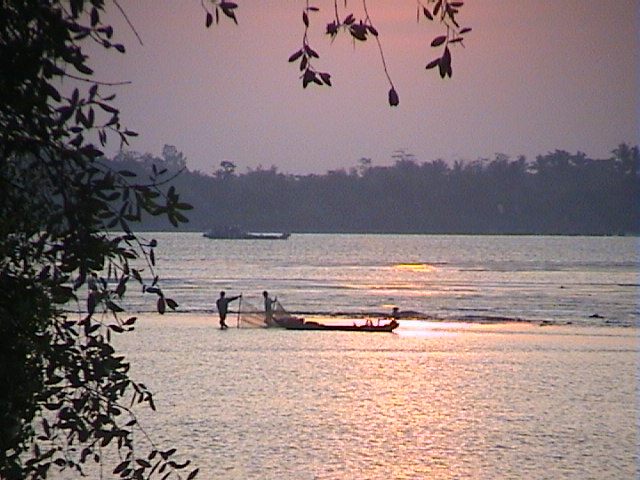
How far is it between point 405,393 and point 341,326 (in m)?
14.9

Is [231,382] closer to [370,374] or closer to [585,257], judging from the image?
[370,374]

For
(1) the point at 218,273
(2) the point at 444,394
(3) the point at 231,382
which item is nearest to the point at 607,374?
(2) the point at 444,394

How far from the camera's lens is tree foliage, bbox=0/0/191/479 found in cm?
422

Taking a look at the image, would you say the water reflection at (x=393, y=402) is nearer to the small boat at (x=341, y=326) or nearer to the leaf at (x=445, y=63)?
the small boat at (x=341, y=326)

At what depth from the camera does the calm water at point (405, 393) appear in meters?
20.8

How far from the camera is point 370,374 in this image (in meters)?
33.3

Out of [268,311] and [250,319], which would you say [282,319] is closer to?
[268,311]

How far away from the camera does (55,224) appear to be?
4.70m

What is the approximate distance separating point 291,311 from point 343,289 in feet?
67.2

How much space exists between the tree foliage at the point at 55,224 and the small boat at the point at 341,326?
38.6 m

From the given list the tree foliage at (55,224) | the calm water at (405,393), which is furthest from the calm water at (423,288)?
the tree foliage at (55,224)

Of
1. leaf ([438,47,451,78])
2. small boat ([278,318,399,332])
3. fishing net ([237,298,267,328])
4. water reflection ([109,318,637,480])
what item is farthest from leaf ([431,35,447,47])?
fishing net ([237,298,267,328])

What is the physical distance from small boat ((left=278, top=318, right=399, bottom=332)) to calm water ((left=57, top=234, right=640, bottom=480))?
0.31 metres

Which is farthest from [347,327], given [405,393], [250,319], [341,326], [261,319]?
[405,393]
